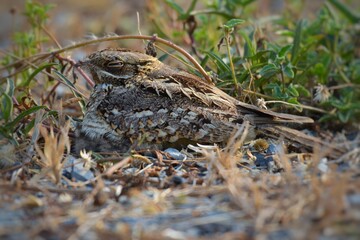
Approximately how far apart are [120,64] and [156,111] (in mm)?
436

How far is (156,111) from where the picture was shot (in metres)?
3.84

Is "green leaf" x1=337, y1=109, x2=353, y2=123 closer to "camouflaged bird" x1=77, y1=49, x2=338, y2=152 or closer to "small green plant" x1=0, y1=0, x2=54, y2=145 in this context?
"camouflaged bird" x1=77, y1=49, x2=338, y2=152

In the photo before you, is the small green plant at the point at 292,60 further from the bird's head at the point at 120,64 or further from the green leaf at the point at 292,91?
the bird's head at the point at 120,64

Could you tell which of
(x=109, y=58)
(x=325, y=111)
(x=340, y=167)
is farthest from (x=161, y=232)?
(x=325, y=111)

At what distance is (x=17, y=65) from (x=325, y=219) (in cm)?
276

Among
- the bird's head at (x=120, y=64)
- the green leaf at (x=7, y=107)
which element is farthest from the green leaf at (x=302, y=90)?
the green leaf at (x=7, y=107)

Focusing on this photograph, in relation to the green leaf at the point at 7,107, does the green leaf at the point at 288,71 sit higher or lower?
lower

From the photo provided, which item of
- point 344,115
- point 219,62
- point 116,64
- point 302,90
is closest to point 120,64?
point 116,64

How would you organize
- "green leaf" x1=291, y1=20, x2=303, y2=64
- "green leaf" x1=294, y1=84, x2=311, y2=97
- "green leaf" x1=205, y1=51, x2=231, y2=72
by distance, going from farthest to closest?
"green leaf" x1=291, y1=20, x2=303, y2=64 → "green leaf" x1=294, y1=84, x2=311, y2=97 → "green leaf" x1=205, y1=51, x2=231, y2=72

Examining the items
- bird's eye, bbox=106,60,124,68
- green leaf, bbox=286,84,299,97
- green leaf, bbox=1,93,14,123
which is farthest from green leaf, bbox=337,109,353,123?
green leaf, bbox=1,93,14,123

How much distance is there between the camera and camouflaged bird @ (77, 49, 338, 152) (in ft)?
12.5

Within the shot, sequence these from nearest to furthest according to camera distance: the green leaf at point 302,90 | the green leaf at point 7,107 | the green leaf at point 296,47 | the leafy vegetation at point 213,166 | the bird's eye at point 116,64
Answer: the leafy vegetation at point 213,166 → the green leaf at point 7,107 → the bird's eye at point 116,64 → the green leaf at point 302,90 → the green leaf at point 296,47

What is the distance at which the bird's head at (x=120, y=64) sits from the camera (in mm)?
4023

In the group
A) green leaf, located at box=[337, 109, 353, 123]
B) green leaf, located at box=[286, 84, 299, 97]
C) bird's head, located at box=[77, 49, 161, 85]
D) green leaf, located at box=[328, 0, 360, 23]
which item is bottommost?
green leaf, located at box=[337, 109, 353, 123]
